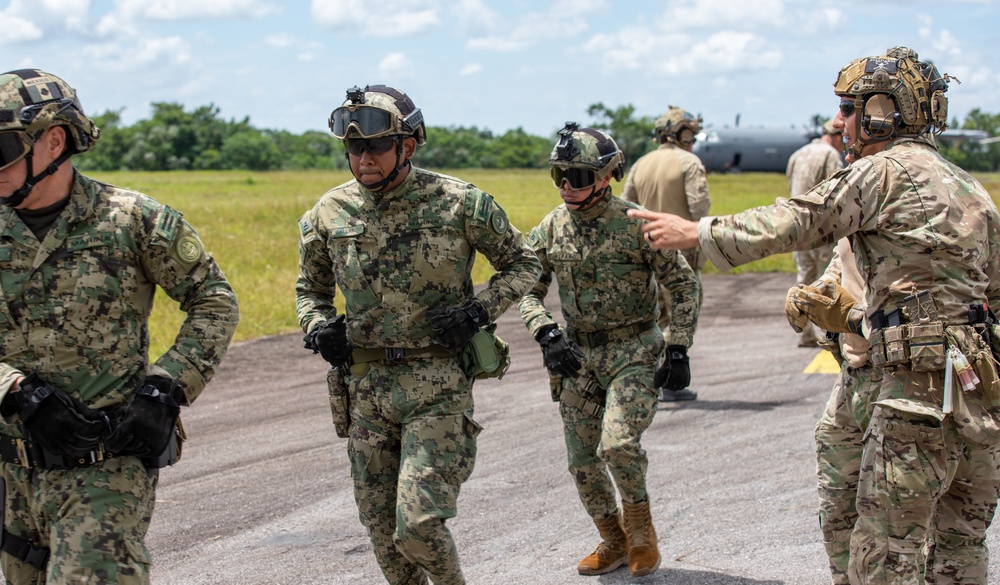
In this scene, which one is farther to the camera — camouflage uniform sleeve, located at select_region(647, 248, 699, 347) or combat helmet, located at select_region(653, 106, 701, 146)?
combat helmet, located at select_region(653, 106, 701, 146)

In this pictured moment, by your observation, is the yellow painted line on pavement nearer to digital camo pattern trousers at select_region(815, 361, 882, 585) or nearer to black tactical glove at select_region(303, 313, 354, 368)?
digital camo pattern trousers at select_region(815, 361, 882, 585)

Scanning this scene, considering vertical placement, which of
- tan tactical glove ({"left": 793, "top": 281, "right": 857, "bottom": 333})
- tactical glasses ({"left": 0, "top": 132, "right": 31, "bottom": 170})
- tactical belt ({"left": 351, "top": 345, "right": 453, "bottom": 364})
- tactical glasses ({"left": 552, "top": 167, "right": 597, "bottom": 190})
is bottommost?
tactical belt ({"left": 351, "top": 345, "right": 453, "bottom": 364})

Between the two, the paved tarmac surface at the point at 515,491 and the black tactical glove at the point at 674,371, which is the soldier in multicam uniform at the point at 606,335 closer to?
the black tactical glove at the point at 674,371

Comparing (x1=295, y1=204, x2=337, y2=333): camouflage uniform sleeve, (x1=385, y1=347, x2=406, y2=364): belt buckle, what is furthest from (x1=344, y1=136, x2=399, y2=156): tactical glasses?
(x1=385, y1=347, x2=406, y2=364): belt buckle

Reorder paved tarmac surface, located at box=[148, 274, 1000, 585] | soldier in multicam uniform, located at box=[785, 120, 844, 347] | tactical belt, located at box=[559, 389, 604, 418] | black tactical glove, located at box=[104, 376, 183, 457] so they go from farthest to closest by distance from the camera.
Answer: soldier in multicam uniform, located at box=[785, 120, 844, 347] → tactical belt, located at box=[559, 389, 604, 418] → paved tarmac surface, located at box=[148, 274, 1000, 585] → black tactical glove, located at box=[104, 376, 183, 457]

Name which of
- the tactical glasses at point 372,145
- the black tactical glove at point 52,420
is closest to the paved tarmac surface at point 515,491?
the black tactical glove at point 52,420

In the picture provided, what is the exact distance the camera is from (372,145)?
16.8ft

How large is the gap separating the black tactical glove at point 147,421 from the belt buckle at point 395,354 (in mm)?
1174

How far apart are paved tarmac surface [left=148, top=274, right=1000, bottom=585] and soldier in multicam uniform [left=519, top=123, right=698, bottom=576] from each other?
0.34m

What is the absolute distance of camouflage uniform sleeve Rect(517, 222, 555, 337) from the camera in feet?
21.0

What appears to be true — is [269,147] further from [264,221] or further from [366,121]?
[366,121]

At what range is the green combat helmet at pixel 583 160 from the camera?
20.7 ft

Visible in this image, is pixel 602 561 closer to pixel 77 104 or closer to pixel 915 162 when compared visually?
pixel 915 162

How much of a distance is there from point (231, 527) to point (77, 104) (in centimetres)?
338
